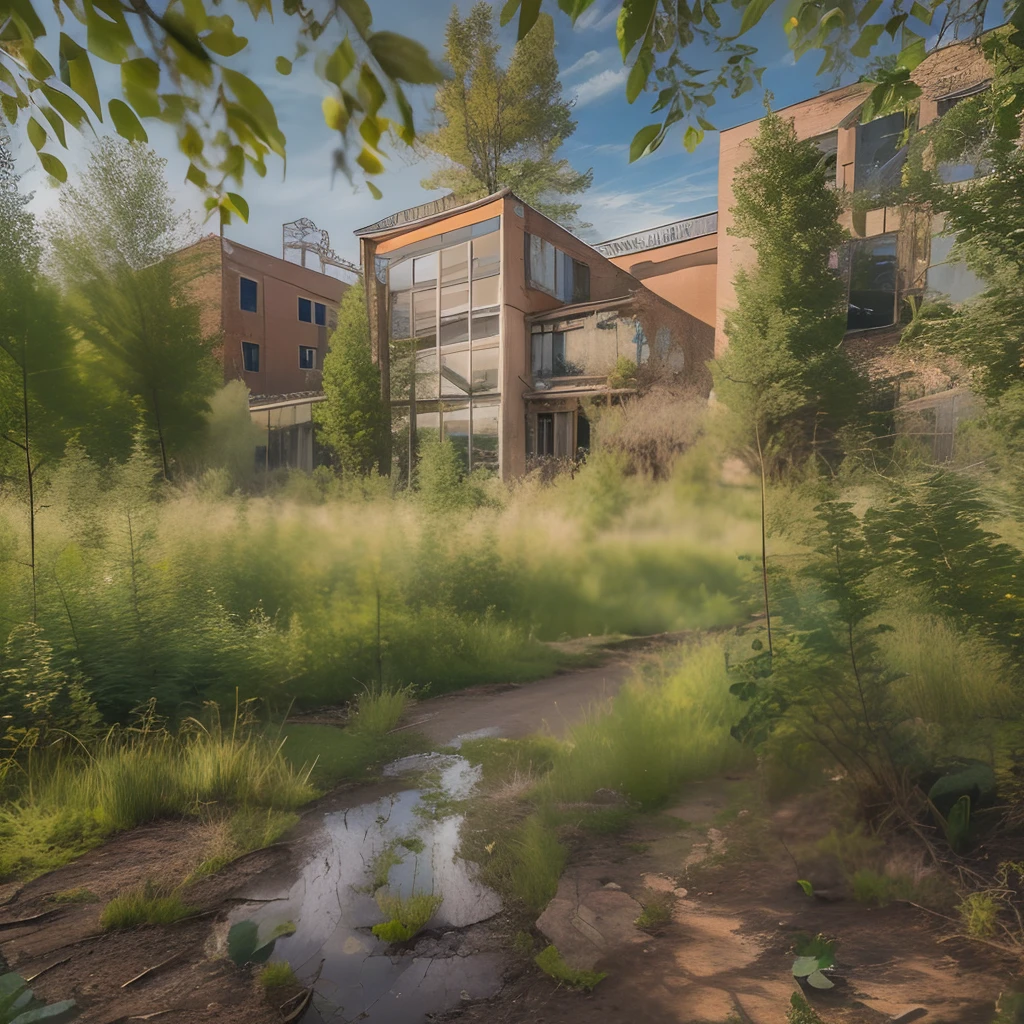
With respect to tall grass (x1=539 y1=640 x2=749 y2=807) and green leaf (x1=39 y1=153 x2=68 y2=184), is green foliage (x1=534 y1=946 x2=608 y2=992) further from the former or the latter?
green leaf (x1=39 y1=153 x2=68 y2=184)

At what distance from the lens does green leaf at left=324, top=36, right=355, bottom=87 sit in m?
1.28

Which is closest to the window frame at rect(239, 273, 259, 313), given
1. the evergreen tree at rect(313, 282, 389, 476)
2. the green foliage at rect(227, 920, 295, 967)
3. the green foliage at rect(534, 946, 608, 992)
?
the evergreen tree at rect(313, 282, 389, 476)

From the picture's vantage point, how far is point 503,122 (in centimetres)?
239

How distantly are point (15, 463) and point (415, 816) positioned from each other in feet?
6.66

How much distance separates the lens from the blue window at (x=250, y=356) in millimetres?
3508

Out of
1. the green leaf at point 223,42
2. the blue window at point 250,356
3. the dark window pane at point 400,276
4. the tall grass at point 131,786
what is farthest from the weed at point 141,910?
the dark window pane at point 400,276

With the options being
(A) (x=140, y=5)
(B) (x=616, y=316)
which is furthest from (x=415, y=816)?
(B) (x=616, y=316)

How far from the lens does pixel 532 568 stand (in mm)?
4441

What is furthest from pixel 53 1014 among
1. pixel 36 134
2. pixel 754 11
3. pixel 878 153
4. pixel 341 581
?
pixel 878 153

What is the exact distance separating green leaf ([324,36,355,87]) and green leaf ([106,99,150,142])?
381 mm

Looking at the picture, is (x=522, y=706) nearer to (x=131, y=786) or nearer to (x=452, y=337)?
(x=131, y=786)

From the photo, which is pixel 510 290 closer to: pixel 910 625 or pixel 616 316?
pixel 616 316

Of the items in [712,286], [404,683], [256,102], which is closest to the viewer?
[256,102]

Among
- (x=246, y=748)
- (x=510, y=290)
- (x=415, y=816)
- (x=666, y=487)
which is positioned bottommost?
(x=415, y=816)
